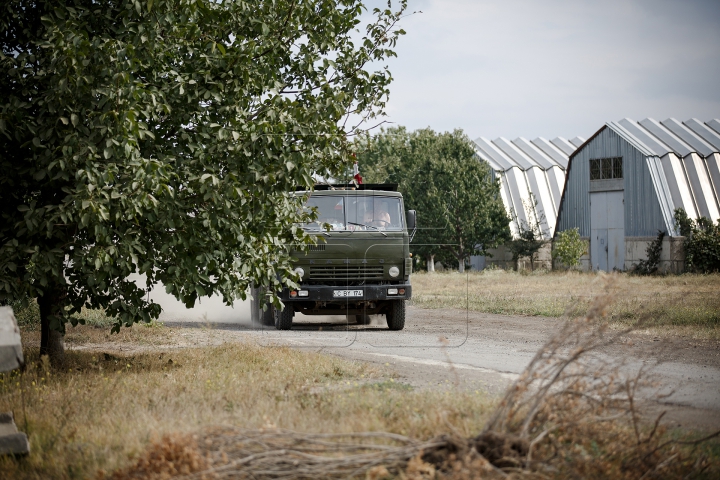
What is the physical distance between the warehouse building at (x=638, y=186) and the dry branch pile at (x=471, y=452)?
32859 mm

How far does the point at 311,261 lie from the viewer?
14734 millimetres

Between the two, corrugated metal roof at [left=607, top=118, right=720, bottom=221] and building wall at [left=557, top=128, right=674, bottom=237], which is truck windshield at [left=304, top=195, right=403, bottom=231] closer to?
building wall at [left=557, top=128, right=674, bottom=237]

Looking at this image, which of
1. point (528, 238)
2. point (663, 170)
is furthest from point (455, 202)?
point (663, 170)

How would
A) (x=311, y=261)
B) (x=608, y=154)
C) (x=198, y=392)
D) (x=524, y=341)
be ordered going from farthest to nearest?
(x=608, y=154), (x=311, y=261), (x=524, y=341), (x=198, y=392)

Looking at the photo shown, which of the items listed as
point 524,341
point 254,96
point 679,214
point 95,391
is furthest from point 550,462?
point 679,214

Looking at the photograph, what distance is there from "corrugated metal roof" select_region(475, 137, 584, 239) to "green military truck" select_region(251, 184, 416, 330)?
98.9 ft

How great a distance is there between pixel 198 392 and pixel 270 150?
2712 mm

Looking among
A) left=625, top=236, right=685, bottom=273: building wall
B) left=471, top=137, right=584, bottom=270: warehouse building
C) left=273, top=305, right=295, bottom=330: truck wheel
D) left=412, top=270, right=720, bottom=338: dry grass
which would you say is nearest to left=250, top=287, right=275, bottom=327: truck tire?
left=273, top=305, right=295, bottom=330: truck wheel

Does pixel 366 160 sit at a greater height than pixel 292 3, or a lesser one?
greater

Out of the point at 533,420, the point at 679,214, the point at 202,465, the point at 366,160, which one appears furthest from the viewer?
the point at 366,160

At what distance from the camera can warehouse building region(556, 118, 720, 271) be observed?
36.6 m

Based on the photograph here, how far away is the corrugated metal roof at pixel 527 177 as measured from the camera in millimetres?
46719

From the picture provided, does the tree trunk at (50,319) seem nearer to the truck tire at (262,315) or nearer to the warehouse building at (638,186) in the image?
the truck tire at (262,315)

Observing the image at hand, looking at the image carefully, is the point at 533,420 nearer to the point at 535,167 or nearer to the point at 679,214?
the point at 679,214
